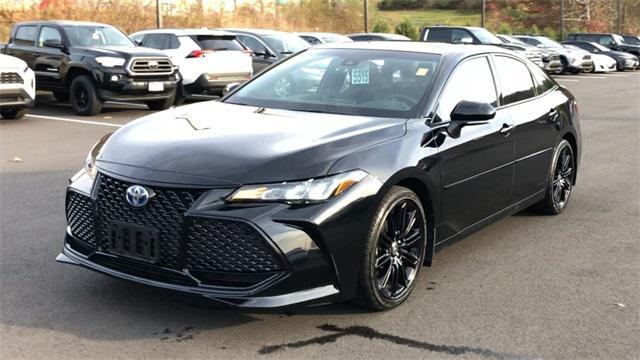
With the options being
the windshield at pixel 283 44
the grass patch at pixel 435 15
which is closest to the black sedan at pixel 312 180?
the windshield at pixel 283 44

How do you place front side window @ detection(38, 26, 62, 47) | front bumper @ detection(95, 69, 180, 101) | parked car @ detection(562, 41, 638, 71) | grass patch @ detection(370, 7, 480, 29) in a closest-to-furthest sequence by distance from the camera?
front bumper @ detection(95, 69, 180, 101) < front side window @ detection(38, 26, 62, 47) < parked car @ detection(562, 41, 638, 71) < grass patch @ detection(370, 7, 480, 29)

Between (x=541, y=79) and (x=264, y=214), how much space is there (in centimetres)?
386

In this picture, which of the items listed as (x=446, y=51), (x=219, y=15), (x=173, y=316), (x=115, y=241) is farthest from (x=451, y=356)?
(x=219, y=15)

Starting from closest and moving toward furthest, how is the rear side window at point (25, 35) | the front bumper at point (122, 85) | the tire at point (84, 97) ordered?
the front bumper at point (122, 85) → the tire at point (84, 97) → the rear side window at point (25, 35)

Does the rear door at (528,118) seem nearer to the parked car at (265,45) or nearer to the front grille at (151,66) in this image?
the front grille at (151,66)

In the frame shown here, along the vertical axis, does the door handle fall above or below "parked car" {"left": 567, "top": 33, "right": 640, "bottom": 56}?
below

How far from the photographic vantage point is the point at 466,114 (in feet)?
16.0

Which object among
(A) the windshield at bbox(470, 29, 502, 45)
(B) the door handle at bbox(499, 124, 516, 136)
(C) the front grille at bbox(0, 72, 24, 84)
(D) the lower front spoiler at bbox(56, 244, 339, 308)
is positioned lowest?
(D) the lower front spoiler at bbox(56, 244, 339, 308)

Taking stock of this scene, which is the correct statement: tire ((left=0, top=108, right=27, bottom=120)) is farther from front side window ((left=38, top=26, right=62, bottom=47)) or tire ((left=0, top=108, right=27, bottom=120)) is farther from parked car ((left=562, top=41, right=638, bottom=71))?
parked car ((left=562, top=41, right=638, bottom=71))

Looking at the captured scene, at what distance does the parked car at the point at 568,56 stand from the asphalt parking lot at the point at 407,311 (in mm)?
24759

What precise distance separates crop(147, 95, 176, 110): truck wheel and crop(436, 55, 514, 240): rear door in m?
10.3

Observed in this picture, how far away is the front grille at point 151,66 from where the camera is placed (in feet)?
46.3

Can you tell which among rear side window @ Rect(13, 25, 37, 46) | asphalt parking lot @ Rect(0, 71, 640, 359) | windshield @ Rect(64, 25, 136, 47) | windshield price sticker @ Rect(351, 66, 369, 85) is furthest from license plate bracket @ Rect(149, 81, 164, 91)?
windshield price sticker @ Rect(351, 66, 369, 85)

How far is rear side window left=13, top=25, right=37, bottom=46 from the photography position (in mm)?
15414
